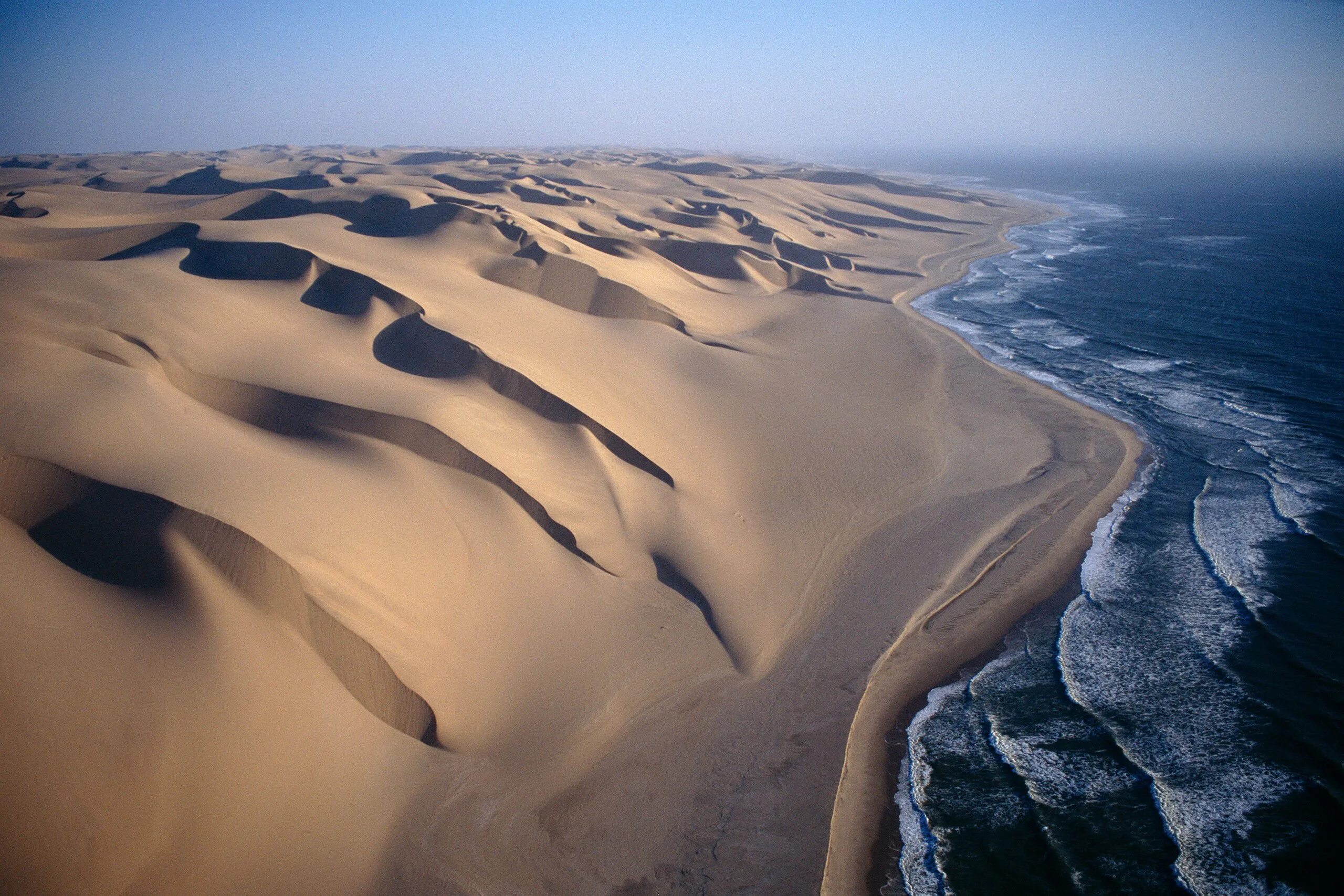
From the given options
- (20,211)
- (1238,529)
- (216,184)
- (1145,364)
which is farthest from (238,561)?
(216,184)

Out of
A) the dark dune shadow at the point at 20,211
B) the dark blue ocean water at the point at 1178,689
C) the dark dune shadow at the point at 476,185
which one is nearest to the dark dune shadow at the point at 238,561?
the dark blue ocean water at the point at 1178,689

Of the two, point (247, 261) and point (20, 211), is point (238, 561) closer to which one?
point (247, 261)

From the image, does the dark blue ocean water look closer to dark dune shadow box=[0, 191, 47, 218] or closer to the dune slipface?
the dune slipface

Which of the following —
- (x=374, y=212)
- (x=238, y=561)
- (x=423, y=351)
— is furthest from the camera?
(x=374, y=212)

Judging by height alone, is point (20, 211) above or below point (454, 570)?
above

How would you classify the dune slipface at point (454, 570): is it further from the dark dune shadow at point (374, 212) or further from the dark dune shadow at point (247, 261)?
the dark dune shadow at point (374, 212)
